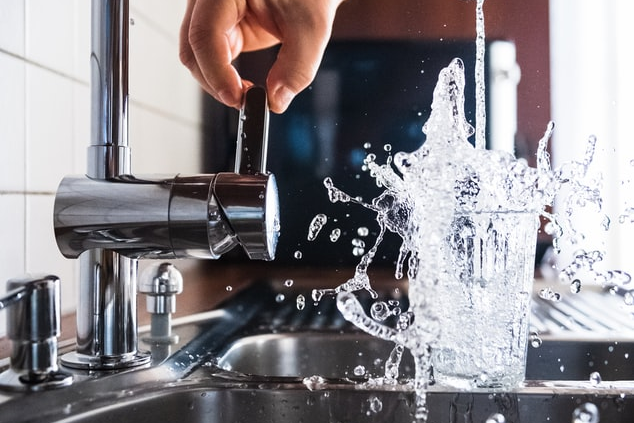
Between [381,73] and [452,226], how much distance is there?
763mm

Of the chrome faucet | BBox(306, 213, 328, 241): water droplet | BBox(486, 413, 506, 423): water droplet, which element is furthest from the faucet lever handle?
BBox(306, 213, 328, 241): water droplet

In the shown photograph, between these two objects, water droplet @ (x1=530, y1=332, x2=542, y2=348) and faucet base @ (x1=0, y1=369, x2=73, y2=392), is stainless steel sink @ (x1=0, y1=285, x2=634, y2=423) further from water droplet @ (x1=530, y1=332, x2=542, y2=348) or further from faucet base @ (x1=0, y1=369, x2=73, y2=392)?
water droplet @ (x1=530, y1=332, x2=542, y2=348)

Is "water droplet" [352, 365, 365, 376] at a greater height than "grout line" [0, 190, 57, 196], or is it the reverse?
"grout line" [0, 190, 57, 196]

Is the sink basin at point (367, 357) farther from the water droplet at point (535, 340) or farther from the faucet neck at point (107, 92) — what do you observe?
the faucet neck at point (107, 92)

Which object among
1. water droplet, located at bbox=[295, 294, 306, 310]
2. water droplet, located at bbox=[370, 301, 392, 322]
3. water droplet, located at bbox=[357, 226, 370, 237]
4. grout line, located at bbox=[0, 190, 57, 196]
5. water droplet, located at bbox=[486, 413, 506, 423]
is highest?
grout line, located at bbox=[0, 190, 57, 196]

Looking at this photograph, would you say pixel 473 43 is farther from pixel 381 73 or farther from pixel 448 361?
pixel 448 361

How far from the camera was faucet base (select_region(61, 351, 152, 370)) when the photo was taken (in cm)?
55

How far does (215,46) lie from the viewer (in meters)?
0.64

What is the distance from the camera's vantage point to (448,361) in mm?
603

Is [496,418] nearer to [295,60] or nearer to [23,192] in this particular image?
[295,60]

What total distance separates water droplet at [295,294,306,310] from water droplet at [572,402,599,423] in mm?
489

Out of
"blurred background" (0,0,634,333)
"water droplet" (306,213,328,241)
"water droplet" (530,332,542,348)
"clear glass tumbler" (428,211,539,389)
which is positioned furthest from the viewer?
"water droplet" (306,213,328,241)

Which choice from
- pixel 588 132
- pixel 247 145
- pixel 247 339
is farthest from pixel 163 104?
pixel 588 132

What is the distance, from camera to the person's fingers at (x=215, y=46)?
633 mm
